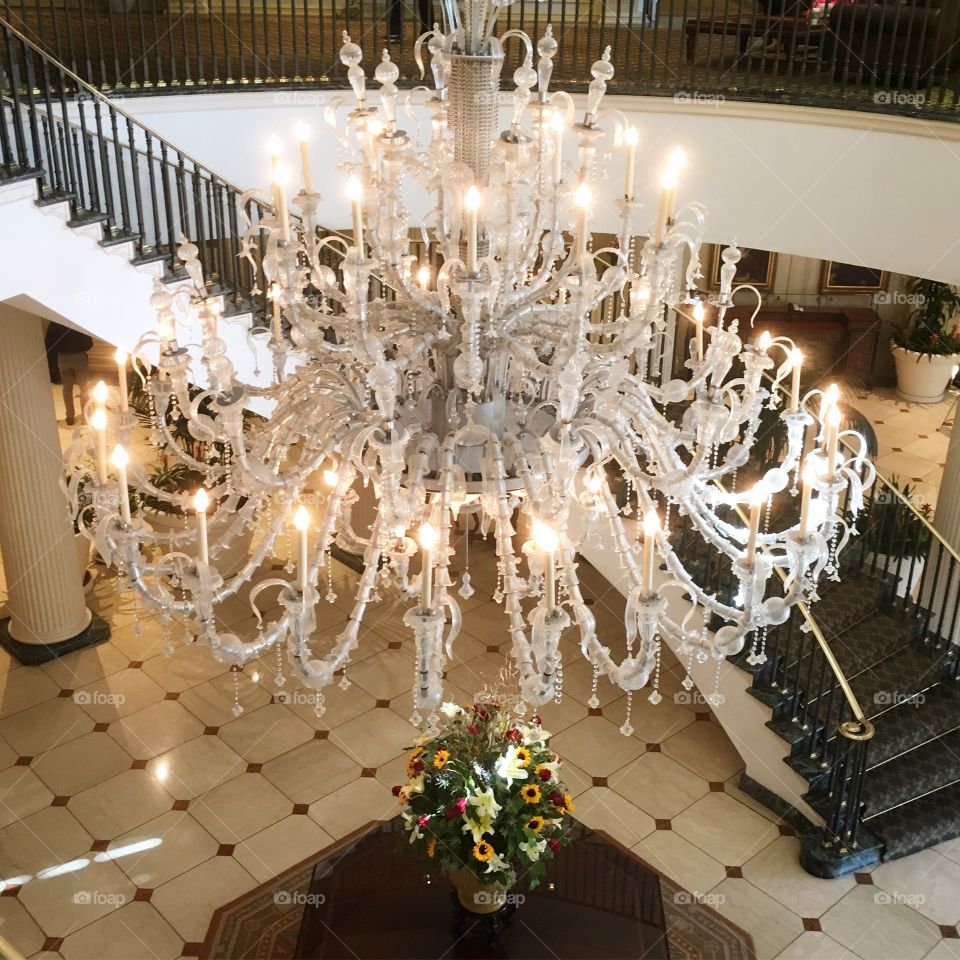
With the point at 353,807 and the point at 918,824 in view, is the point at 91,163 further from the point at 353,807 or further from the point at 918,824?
the point at 918,824

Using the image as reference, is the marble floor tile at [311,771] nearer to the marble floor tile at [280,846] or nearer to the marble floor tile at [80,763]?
the marble floor tile at [280,846]

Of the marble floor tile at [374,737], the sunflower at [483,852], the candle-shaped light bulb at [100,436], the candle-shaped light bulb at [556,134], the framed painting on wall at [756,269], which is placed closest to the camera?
the candle-shaped light bulb at [100,436]

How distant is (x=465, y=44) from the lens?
9.07 ft

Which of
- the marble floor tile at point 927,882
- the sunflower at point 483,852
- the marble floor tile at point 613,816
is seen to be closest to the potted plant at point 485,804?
the sunflower at point 483,852

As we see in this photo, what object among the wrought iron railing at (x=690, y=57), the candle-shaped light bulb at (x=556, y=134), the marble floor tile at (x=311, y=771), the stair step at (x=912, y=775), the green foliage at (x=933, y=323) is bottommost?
the marble floor tile at (x=311, y=771)

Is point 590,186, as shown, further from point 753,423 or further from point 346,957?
point 346,957

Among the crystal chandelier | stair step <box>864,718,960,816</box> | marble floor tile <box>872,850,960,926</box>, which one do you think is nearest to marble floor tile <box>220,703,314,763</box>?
stair step <box>864,718,960,816</box>

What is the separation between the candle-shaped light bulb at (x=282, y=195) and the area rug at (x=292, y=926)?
3.97 meters

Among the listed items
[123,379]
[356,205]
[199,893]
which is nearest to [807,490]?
[356,205]

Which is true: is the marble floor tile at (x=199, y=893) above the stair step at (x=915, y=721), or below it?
below

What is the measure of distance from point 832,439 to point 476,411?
86 centimetres

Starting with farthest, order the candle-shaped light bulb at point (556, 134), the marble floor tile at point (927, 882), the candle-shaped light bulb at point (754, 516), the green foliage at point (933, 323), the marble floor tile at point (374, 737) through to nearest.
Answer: the green foliage at point (933, 323) → the marble floor tile at point (374, 737) → the marble floor tile at point (927, 882) → the candle-shaped light bulb at point (556, 134) → the candle-shaped light bulb at point (754, 516)

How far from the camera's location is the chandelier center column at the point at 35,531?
782 cm

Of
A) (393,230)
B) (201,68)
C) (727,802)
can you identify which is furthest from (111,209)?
(727,802)
